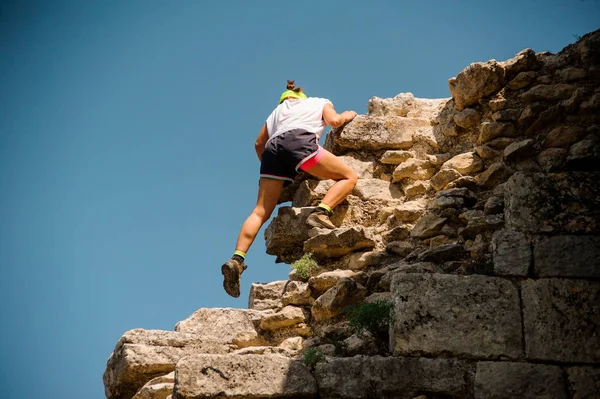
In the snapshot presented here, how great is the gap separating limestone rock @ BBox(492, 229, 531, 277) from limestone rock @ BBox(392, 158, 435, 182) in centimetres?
226

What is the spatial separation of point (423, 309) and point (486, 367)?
0.51m

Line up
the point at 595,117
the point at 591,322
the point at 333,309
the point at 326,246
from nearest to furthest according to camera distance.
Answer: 1. the point at 591,322
2. the point at 333,309
3. the point at 595,117
4. the point at 326,246

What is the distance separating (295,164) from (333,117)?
2.49 ft

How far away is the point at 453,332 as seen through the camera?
14.0ft

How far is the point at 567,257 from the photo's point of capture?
430 cm

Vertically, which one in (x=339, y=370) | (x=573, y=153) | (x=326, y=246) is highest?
(x=573, y=153)

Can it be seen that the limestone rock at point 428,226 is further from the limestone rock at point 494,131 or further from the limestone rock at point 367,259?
the limestone rock at point 494,131

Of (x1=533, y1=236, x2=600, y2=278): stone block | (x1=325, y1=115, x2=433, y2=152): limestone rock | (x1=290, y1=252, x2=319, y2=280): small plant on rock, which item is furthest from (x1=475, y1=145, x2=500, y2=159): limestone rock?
(x1=533, y1=236, x2=600, y2=278): stone block

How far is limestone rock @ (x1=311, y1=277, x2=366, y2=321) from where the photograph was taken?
539cm

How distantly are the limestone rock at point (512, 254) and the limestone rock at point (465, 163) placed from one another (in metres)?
1.91

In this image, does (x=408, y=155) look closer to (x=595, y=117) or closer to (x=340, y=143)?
(x=340, y=143)

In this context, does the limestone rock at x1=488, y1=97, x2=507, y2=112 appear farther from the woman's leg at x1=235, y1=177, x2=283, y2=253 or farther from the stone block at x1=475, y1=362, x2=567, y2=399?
the stone block at x1=475, y1=362, x2=567, y2=399

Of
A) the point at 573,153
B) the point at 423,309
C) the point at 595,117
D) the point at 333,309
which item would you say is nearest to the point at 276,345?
the point at 333,309

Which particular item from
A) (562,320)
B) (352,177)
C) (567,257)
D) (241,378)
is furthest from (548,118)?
(241,378)
